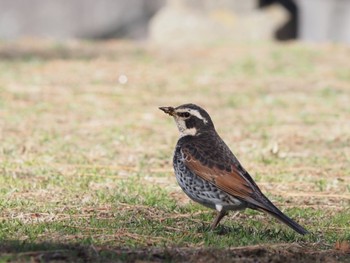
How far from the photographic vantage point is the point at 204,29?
22.0 m

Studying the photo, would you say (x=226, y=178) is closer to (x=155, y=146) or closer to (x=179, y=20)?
(x=155, y=146)

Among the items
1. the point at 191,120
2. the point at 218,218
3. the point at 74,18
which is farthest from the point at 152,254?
the point at 74,18

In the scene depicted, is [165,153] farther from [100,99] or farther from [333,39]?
[333,39]

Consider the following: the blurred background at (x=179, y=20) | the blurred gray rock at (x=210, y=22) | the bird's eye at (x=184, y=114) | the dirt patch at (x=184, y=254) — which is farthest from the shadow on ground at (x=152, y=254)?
the blurred gray rock at (x=210, y=22)

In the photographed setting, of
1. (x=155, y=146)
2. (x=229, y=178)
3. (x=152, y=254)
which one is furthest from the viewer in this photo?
(x=155, y=146)

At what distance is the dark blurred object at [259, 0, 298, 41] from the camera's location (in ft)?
75.4

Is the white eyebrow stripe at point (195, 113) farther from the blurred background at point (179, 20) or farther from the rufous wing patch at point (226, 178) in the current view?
the blurred background at point (179, 20)

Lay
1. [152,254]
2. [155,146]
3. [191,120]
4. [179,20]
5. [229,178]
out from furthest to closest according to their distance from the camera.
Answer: [179,20]
[155,146]
[191,120]
[229,178]
[152,254]

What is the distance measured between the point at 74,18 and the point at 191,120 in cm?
1735

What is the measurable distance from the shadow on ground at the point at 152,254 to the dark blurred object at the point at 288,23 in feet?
53.7

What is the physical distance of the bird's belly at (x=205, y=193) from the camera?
24.4 feet

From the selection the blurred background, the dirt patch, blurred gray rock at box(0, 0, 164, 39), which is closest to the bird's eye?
the dirt patch

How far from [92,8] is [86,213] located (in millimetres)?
17763

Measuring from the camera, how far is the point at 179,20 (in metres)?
22.1
